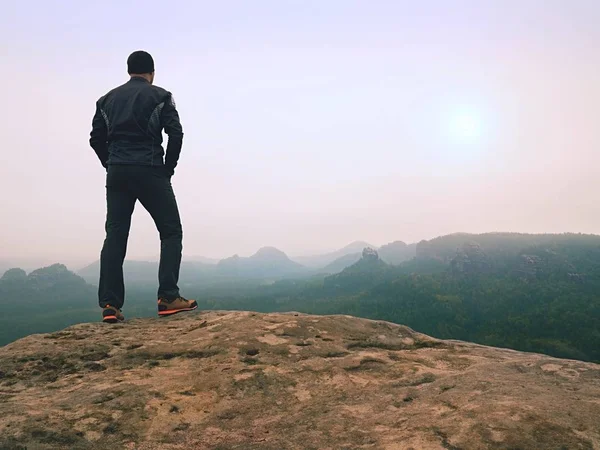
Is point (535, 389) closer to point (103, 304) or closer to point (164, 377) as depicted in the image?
point (164, 377)

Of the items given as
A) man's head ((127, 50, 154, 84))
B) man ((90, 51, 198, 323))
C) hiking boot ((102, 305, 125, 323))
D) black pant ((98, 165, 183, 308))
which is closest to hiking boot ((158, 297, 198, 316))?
man ((90, 51, 198, 323))

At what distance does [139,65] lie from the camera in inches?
260

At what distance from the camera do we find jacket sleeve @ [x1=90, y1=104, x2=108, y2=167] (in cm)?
635

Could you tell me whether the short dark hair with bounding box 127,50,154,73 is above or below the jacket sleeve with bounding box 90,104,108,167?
above

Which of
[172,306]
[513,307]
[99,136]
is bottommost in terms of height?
[513,307]

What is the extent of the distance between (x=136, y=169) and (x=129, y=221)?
1.02 meters

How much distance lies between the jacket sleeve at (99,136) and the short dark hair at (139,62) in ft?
3.19

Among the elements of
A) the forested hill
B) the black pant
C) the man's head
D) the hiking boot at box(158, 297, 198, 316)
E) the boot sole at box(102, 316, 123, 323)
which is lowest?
the forested hill

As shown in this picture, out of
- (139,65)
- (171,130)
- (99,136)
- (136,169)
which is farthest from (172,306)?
(139,65)

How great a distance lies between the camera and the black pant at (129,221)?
609 cm

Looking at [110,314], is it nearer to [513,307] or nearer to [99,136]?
[99,136]

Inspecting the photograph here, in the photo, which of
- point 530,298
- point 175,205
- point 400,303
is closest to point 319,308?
point 400,303

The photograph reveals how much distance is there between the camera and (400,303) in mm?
178000

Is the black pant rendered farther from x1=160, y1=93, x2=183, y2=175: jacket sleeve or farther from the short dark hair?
the short dark hair
